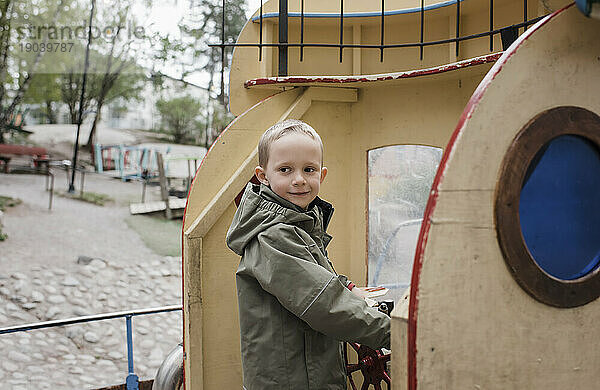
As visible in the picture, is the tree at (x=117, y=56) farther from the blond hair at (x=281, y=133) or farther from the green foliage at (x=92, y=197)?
the blond hair at (x=281, y=133)

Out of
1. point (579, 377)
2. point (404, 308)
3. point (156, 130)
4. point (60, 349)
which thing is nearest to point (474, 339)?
point (404, 308)

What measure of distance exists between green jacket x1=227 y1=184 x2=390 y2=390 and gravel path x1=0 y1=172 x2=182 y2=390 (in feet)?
22.5

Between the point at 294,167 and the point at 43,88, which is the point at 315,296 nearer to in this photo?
the point at 294,167

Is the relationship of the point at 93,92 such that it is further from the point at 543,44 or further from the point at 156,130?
the point at 543,44

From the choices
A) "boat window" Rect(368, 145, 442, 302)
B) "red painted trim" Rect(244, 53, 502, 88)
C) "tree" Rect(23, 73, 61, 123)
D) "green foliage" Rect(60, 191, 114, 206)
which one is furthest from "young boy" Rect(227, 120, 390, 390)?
"tree" Rect(23, 73, 61, 123)

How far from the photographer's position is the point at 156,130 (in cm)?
2331

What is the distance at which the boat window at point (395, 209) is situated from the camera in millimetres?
3488

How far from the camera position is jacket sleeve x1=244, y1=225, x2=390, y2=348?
181 cm

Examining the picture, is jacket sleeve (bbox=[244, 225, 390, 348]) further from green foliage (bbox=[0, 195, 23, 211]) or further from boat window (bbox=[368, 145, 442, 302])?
green foliage (bbox=[0, 195, 23, 211])

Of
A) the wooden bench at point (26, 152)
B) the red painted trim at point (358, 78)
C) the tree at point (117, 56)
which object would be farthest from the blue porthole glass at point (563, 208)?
the tree at point (117, 56)

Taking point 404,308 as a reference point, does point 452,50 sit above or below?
above

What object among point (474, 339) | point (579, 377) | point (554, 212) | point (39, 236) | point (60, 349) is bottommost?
point (60, 349)

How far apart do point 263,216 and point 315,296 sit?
0.36 m

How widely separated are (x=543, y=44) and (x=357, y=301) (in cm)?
95
